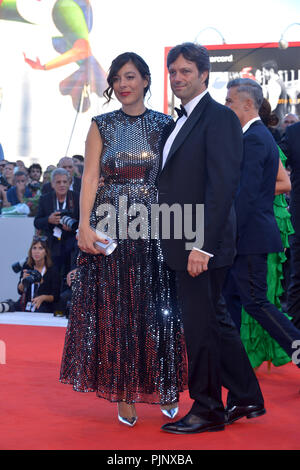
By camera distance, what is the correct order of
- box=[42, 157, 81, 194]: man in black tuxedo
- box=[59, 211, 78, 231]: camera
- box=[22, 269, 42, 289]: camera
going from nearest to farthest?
1. box=[59, 211, 78, 231]: camera
2. box=[22, 269, 42, 289]: camera
3. box=[42, 157, 81, 194]: man in black tuxedo

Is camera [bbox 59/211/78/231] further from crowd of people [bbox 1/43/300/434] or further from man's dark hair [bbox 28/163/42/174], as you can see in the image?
man's dark hair [bbox 28/163/42/174]

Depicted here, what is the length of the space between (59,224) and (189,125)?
3.16 metres

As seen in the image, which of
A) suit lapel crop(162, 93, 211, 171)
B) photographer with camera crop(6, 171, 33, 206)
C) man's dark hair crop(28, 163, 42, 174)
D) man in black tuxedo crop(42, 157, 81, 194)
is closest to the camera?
suit lapel crop(162, 93, 211, 171)

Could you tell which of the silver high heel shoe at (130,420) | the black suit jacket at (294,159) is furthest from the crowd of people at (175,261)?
the black suit jacket at (294,159)

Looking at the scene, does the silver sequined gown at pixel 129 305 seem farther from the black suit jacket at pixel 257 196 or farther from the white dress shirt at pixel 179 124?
the black suit jacket at pixel 257 196

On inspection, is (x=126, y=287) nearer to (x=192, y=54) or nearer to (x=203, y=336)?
(x=203, y=336)

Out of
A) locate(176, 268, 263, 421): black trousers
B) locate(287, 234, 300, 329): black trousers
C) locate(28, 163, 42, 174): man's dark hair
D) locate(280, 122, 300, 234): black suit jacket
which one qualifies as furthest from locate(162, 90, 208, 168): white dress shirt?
locate(28, 163, 42, 174): man's dark hair

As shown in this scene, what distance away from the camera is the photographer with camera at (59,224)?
559 cm

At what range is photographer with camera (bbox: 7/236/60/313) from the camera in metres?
5.58

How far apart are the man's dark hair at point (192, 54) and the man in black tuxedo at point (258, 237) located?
0.64m

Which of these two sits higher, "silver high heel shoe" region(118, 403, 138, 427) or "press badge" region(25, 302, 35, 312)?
"silver high heel shoe" region(118, 403, 138, 427)

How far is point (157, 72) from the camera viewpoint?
9.16 m

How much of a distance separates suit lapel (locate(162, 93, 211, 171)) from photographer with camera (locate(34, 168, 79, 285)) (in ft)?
10.2

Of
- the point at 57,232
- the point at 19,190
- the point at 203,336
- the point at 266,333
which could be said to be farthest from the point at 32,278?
the point at 203,336
